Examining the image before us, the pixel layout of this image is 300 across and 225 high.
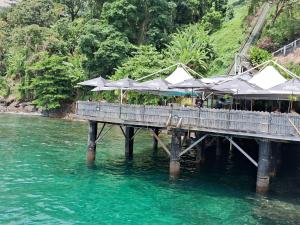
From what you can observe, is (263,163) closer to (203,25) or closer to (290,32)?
(290,32)

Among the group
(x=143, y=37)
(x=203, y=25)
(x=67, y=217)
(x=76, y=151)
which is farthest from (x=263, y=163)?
(x=203, y=25)

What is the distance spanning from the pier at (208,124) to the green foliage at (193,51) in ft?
86.1

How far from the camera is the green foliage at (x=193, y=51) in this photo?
181ft

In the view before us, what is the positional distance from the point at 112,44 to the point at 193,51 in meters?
12.9

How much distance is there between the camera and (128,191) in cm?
2402

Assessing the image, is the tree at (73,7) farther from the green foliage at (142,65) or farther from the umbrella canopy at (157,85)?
the umbrella canopy at (157,85)

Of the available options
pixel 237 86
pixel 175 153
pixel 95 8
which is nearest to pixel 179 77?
pixel 237 86

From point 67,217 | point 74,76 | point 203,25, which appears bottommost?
point 67,217

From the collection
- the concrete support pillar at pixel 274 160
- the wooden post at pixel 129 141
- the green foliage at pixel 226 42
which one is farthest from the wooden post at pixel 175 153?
the green foliage at pixel 226 42

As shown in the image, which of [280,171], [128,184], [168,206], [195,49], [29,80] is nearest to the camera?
[168,206]

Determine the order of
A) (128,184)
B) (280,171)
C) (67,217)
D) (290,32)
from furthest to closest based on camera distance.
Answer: (290,32) → (280,171) → (128,184) → (67,217)

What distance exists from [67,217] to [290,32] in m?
39.8

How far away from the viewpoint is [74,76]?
221 ft

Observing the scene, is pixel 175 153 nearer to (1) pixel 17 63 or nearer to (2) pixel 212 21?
(2) pixel 212 21
